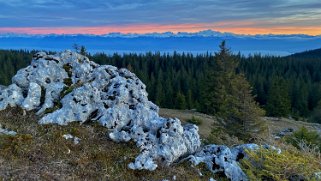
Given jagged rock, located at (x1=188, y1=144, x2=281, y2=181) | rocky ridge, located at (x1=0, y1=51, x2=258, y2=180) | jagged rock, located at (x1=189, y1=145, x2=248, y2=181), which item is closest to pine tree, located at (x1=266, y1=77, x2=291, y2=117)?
rocky ridge, located at (x1=0, y1=51, x2=258, y2=180)

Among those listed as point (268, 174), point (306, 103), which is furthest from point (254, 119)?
point (306, 103)

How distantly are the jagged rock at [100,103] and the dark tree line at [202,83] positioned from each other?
44181 mm

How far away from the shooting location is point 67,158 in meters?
9.12

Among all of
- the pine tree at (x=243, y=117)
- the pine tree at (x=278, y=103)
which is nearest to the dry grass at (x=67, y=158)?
the pine tree at (x=243, y=117)

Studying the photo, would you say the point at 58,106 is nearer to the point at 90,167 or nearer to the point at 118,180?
the point at 90,167

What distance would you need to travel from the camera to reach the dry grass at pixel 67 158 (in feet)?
27.9

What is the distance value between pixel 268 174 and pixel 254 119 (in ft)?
62.7

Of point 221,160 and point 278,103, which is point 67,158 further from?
point 278,103

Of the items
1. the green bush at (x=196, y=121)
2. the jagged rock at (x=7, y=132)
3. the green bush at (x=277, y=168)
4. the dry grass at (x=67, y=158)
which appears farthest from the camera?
the green bush at (x=196, y=121)

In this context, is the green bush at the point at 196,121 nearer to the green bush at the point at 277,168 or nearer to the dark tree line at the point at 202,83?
the dark tree line at the point at 202,83

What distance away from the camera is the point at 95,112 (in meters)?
11.4

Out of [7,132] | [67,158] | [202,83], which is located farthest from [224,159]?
[202,83]

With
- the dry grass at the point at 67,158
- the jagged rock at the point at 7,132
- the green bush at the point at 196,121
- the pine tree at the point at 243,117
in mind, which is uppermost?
the jagged rock at the point at 7,132

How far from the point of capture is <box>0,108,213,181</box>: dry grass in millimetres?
8500
